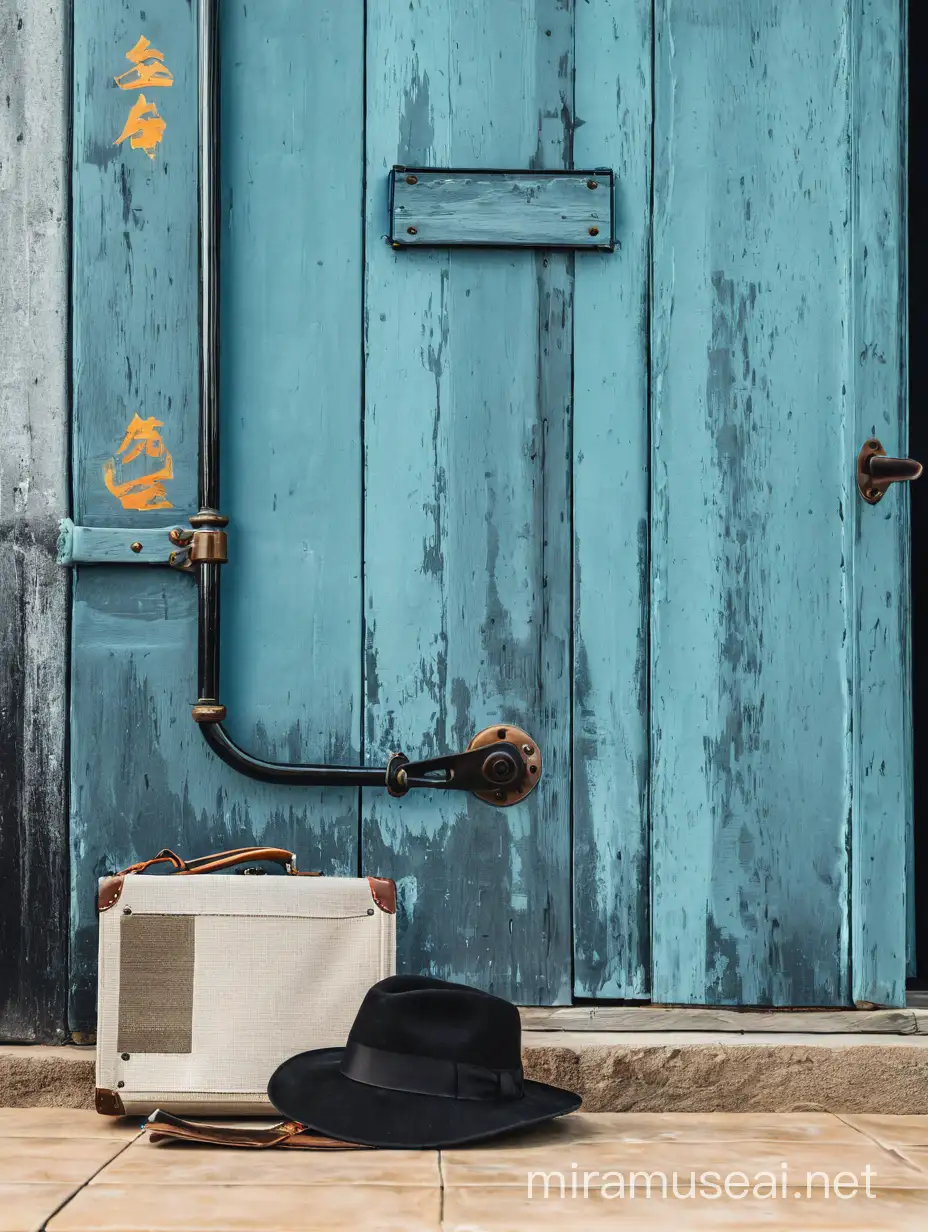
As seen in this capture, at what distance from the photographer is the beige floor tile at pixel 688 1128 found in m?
1.53

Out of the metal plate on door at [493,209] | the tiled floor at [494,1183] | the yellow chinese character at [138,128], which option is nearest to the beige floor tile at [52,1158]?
the tiled floor at [494,1183]

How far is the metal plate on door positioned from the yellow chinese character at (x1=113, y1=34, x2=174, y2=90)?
0.41m

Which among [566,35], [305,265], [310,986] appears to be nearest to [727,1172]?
[310,986]

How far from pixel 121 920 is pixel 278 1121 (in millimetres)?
369

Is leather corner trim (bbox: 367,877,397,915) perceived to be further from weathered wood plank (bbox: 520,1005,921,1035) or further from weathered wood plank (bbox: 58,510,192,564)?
A: weathered wood plank (bbox: 58,510,192,564)

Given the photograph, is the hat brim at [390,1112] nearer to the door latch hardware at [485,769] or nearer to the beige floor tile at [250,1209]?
the beige floor tile at [250,1209]

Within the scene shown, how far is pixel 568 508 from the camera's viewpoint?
1.79 meters

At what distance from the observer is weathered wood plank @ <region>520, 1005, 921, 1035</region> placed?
1.75 meters

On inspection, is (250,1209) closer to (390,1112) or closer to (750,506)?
(390,1112)

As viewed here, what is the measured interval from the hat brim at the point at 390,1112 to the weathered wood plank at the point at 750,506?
1.37ft

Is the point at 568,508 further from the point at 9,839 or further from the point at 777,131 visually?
the point at 9,839

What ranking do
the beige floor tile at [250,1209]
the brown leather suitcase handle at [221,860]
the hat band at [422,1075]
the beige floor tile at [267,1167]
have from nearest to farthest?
1. the beige floor tile at [250,1209]
2. the beige floor tile at [267,1167]
3. the hat band at [422,1075]
4. the brown leather suitcase handle at [221,860]

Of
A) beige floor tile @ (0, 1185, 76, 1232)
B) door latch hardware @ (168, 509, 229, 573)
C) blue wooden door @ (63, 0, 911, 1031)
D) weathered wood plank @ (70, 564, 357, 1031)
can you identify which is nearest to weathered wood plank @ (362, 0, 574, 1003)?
blue wooden door @ (63, 0, 911, 1031)

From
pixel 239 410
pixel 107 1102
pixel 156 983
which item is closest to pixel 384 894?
pixel 156 983
